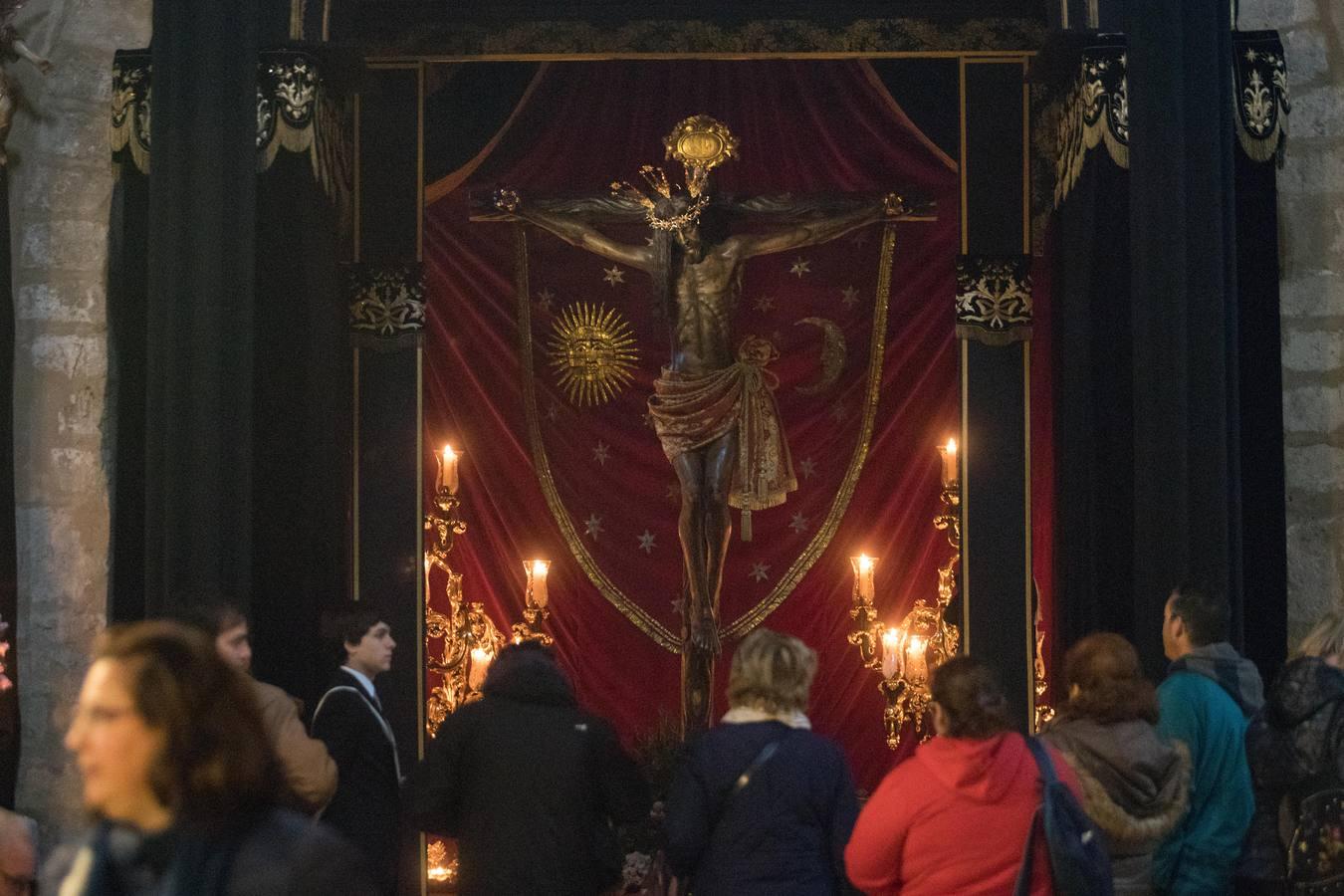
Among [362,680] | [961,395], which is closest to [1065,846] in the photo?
[362,680]

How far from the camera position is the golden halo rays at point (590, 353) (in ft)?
28.5

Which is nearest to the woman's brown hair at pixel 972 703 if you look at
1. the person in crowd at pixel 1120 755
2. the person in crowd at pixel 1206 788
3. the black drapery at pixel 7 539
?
the person in crowd at pixel 1120 755

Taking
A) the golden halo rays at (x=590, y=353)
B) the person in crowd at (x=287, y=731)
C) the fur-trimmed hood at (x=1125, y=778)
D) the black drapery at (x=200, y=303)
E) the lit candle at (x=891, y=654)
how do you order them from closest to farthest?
the fur-trimmed hood at (x=1125, y=778)
the person in crowd at (x=287, y=731)
the black drapery at (x=200, y=303)
the lit candle at (x=891, y=654)
the golden halo rays at (x=590, y=353)

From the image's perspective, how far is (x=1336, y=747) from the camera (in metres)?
4.91

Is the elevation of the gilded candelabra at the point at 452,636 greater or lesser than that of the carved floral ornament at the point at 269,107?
lesser

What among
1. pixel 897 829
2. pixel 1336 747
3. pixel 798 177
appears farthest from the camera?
pixel 798 177

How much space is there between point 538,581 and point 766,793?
139 inches

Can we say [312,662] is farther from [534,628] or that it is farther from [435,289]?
[435,289]

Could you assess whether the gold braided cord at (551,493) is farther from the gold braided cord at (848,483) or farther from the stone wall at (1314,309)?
the stone wall at (1314,309)

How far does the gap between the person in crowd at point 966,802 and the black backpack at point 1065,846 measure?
0.07 feet

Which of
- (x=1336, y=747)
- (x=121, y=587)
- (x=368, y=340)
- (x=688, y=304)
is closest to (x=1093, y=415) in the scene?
(x=688, y=304)

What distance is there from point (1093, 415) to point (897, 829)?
10.5ft

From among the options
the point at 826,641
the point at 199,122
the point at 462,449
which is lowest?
the point at 826,641

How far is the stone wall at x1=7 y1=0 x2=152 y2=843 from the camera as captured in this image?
307 inches
